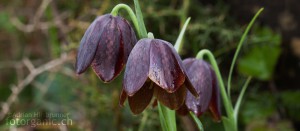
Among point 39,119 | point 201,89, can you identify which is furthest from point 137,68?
point 39,119

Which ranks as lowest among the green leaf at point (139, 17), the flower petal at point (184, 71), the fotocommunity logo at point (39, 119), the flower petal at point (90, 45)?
the fotocommunity logo at point (39, 119)

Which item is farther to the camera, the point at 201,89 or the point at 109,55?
the point at 201,89

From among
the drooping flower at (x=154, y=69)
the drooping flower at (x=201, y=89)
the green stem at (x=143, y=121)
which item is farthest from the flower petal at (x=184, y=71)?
the green stem at (x=143, y=121)

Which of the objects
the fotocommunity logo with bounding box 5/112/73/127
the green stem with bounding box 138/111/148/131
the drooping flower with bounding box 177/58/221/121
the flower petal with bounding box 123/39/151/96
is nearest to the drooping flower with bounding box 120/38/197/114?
the flower petal with bounding box 123/39/151/96

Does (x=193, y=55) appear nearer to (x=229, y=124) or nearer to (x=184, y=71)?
(x=229, y=124)

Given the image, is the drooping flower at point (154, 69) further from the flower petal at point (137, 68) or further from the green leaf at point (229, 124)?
the green leaf at point (229, 124)

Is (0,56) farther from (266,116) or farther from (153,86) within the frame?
(153,86)

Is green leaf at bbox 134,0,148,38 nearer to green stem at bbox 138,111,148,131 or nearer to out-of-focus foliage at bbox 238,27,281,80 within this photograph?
green stem at bbox 138,111,148,131
